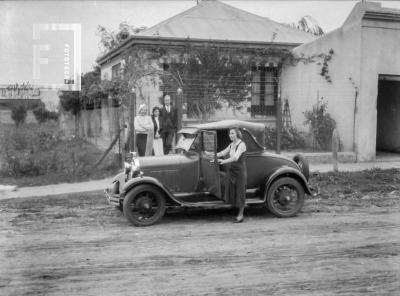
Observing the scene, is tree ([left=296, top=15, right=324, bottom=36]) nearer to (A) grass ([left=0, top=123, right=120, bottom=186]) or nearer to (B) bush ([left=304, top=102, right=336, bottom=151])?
(B) bush ([left=304, top=102, right=336, bottom=151])

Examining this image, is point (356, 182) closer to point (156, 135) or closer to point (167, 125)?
point (167, 125)

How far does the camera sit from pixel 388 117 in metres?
18.8

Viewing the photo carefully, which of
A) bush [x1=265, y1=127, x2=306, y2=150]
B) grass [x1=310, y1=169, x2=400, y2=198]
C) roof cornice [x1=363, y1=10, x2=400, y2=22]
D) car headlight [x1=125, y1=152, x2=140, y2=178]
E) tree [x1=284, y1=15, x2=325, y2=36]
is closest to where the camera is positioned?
car headlight [x1=125, y1=152, x2=140, y2=178]

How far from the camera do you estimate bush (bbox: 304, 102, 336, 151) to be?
643 inches

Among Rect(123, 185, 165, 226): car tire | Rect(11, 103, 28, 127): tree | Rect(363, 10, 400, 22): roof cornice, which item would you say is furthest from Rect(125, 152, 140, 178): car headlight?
Rect(11, 103, 28, 127): tree

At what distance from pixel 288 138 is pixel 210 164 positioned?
840 cm

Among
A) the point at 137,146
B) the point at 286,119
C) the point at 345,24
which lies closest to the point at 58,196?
the point at 137,146

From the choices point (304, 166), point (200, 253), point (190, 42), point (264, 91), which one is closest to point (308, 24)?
point (264, 91)

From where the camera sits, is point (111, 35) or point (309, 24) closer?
point (111, 35)

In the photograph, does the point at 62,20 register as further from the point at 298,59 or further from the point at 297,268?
the point at 298,59

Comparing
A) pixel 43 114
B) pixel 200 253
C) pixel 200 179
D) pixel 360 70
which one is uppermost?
pixel 360 70

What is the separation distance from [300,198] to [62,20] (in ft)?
16.7

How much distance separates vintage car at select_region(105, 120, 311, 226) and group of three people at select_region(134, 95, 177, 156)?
2808 mm

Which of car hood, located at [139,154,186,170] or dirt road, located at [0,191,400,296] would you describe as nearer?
dirt road, located at [0,191,400,296]
